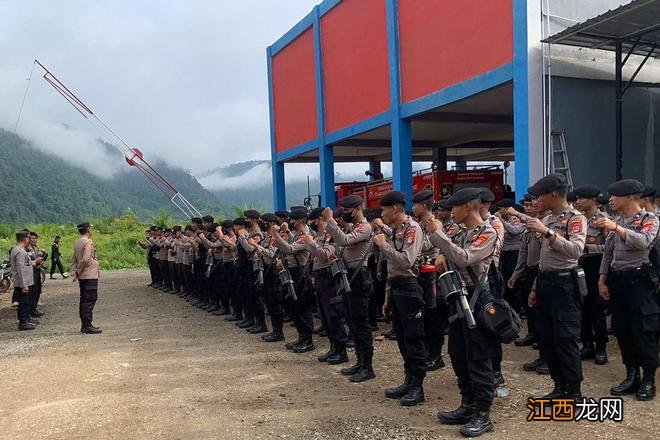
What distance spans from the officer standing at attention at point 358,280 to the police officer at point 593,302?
215 cm

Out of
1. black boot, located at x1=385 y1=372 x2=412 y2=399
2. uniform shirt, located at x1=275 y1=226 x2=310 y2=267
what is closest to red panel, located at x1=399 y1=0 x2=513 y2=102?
uniform shirt, located at x1=275 y1=226 x2=310 y2=267

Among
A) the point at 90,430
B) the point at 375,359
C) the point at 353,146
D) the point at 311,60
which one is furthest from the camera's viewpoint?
the point at 353,146

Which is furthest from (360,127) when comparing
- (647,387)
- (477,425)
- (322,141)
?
(477,425)

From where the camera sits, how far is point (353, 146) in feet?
60.7

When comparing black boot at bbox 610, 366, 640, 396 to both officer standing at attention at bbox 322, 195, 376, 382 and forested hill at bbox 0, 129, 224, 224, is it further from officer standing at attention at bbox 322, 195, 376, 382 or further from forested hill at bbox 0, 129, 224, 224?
forested hill at bbox 0, 129, 224, 224

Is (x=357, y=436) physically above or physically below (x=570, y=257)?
below

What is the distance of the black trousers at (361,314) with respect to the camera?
5.51 m

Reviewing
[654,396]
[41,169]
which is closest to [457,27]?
[654,396]

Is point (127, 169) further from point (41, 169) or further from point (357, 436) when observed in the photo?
point (357, 436)

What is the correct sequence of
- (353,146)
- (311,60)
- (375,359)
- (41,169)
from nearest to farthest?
1. (375,359)
2. (311,60)
3. (353,146)
4. (41,169)

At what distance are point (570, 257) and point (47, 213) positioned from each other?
96532 mm

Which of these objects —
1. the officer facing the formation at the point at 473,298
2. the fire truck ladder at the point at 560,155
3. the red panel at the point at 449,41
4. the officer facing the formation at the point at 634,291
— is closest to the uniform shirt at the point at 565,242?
the officer facing the formation at the point at 634,291

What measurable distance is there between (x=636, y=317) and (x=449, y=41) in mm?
7811

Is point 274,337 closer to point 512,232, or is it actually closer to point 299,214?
point 299,214
